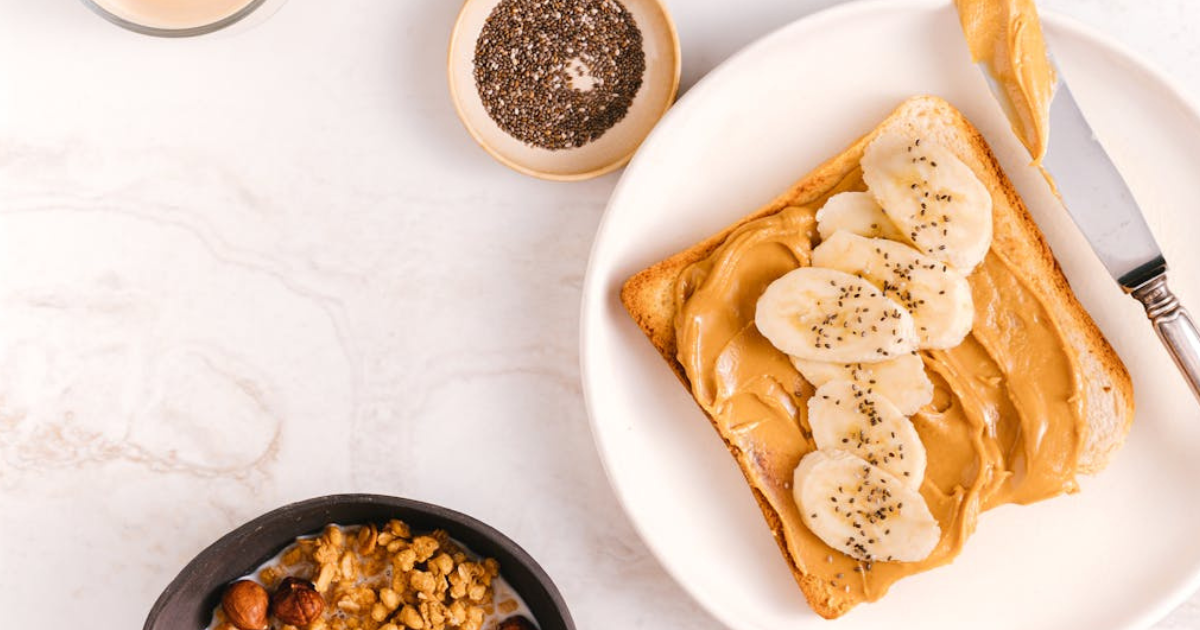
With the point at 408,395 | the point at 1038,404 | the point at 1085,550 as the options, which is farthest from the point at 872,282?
the point at 408,395

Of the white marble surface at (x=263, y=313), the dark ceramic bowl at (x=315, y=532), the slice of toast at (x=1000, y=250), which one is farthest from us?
the white marble surface at (x=263, y=313)

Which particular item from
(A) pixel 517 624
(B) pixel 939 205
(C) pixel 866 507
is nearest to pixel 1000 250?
(B) pixel 939 205

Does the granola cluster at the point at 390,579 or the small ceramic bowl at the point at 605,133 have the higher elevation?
the small ceramic bowl at the point at 605,133

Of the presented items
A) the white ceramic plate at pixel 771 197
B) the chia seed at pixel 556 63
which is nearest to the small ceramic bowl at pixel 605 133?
the chia seed at pixel 556 63

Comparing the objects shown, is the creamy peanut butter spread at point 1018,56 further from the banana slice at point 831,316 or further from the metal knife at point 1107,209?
the banana slice at point 831,316

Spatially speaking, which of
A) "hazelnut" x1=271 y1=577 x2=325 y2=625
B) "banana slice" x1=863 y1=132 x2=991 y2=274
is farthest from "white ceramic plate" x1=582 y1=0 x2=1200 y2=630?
"hazelnut" x1=271 y1=577 x2=325 y2=625

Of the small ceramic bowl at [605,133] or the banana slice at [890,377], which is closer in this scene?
the banana slice at [890,377]
